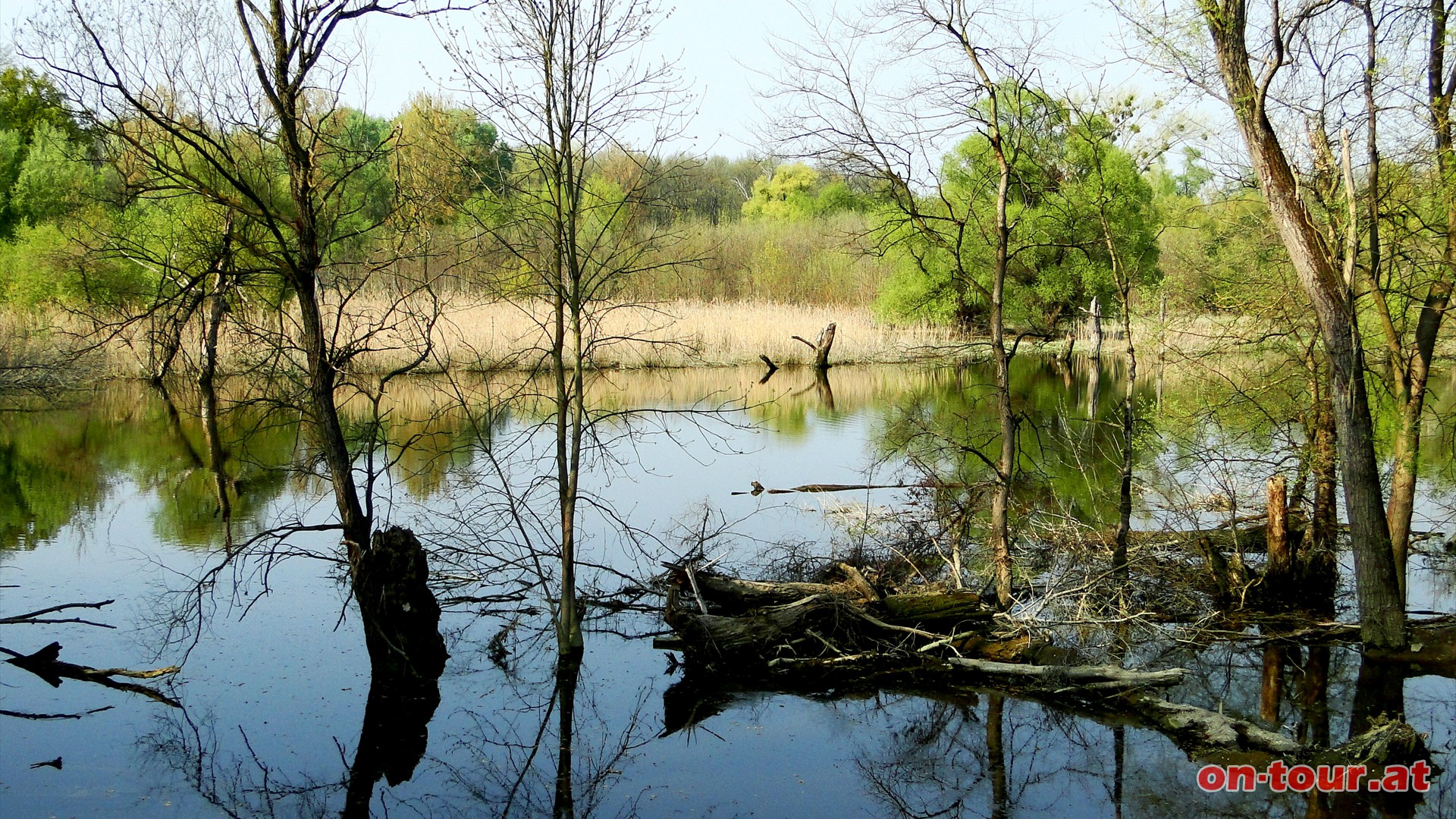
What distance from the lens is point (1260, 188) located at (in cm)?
659

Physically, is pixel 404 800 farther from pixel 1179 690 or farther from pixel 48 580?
pixel 48 580

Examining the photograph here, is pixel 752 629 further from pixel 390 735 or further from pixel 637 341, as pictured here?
pixel 637 341

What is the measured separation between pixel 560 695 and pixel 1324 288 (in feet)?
16.9

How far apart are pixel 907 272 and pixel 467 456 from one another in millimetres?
19430

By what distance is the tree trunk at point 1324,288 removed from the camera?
20.7 feet

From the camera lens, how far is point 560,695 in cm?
633

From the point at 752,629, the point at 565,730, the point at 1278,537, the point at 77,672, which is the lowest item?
the point at 565,730

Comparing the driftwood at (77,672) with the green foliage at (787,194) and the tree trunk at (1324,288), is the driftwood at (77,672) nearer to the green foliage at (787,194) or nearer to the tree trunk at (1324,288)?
the tree trunk at (1324,288)

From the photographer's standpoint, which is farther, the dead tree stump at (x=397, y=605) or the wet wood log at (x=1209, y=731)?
the dead tree stump at (x=397, y=605)

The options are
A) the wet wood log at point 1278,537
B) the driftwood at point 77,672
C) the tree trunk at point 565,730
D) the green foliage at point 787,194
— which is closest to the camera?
the tree trunk at point 565,730

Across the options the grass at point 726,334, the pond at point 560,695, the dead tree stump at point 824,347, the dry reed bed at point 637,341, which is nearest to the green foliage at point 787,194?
the dry reed bed at point 637,341

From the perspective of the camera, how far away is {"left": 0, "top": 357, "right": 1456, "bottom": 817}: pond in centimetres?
500

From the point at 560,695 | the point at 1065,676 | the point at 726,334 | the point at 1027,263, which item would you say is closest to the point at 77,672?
the point at 560,695

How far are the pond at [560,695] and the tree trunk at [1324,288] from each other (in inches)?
34.5
